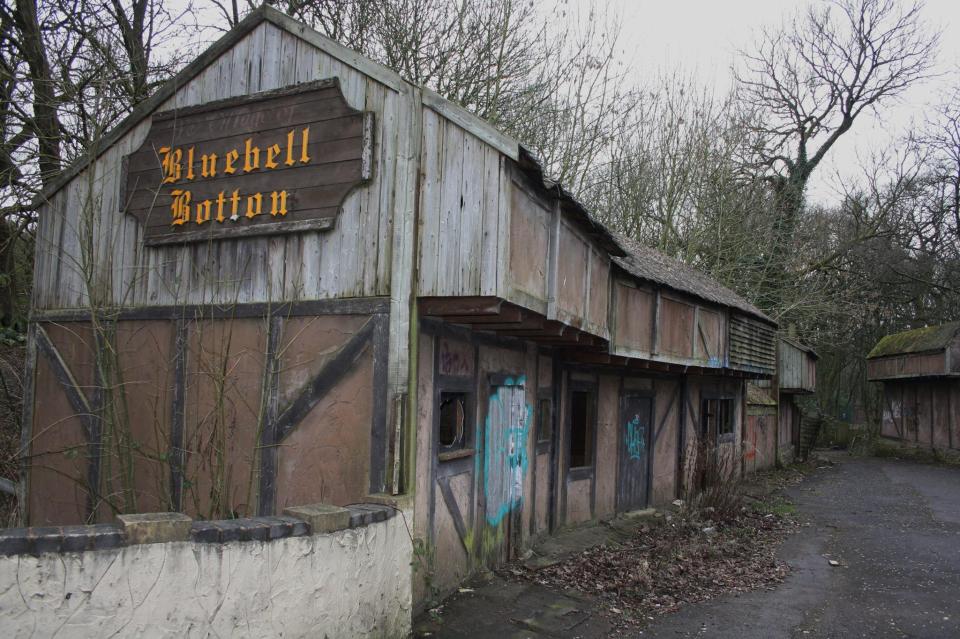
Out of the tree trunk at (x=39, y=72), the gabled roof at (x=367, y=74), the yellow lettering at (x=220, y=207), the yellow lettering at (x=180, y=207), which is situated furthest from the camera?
the tree trunk at (x=39, y=72)

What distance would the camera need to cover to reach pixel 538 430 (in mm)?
10227

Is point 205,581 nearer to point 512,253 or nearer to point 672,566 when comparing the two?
point 512,253

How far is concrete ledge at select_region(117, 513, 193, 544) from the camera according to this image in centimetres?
411

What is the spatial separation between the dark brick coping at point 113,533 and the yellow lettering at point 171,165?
440 cm

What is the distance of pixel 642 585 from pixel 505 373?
2791 mm

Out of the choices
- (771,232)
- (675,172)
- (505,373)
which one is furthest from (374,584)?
(771,232)

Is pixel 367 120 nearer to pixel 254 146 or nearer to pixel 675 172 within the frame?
Answer: pixel 254 146

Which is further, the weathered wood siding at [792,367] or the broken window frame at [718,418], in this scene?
the weathered wood siding at [792,367]

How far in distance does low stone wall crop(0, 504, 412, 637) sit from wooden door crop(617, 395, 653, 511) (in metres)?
7.74

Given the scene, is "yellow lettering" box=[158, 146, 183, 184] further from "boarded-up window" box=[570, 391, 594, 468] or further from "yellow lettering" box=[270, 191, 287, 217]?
"boarded-up window" box=[570, 391, 594, 468]

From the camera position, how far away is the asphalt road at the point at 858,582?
23.7ft

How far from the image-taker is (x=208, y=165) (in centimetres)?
776

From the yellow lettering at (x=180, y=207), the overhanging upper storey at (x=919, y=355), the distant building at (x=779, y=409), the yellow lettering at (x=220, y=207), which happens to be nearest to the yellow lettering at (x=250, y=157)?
the yellow lettering at (x=220, y=207)

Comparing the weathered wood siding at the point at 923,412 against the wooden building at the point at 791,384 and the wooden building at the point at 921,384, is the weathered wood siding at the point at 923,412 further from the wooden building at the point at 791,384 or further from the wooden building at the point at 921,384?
the wooden building at the point at 791,384
